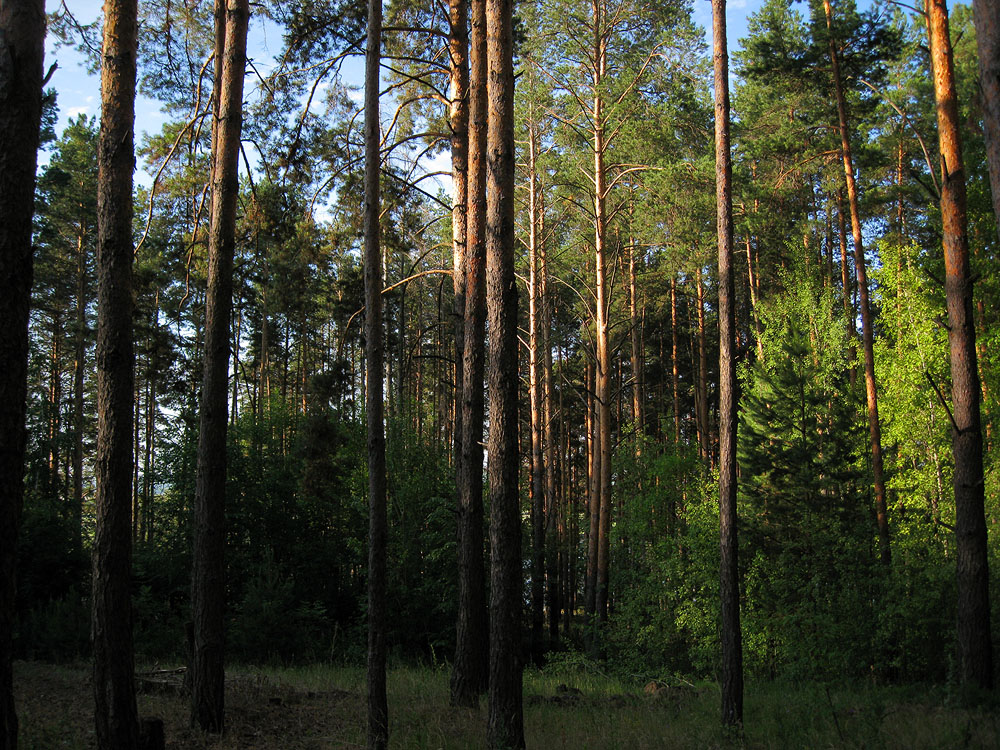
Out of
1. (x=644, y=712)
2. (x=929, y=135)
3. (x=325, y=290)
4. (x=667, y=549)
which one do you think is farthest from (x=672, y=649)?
(x=325, y=290)

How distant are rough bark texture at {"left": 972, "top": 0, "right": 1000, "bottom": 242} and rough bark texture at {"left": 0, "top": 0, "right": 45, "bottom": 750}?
19.6ft

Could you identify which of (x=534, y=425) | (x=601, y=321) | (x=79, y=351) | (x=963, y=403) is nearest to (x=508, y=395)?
(x=963, y=403)

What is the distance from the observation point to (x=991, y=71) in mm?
4148

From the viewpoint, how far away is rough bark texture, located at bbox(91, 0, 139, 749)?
6156mm

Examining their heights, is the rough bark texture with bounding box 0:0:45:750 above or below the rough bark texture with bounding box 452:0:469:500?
below

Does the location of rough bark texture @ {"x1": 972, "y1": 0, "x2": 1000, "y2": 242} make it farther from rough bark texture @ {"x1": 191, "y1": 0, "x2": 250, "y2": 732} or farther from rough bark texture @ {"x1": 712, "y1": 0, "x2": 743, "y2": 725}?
rough bark texture @ {"x1": 191, "y1": 0, "x2": 250, "y2": 732}

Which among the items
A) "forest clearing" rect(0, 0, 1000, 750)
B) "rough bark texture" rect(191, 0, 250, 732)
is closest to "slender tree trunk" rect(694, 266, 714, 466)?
"forest clearing" rect(0, 0, 1000, 750)

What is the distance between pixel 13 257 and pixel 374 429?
4.01 metres

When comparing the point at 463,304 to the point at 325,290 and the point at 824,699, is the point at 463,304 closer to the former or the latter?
the point at 824,699

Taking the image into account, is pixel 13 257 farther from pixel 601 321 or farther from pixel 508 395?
pixel 601 321

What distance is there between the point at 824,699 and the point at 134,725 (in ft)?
31.5

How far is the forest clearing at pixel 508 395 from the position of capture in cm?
703

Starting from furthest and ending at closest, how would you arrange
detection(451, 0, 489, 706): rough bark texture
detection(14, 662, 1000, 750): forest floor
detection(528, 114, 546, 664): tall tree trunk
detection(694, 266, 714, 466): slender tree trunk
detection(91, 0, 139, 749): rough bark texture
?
detection(694, 266, 714, 466): slender tree trunk, detection(528, 114, 546, 664): tall tree trunk, detection(451, 0, 489, 706): rough bark texture, detection(14, 662, 1000, 750): forest floor, detection(91, 0, 139, 749): rough bark texture

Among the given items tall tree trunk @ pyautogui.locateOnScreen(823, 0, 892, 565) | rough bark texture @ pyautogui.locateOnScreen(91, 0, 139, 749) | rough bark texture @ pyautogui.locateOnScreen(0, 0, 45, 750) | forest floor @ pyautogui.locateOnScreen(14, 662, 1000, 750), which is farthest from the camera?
tall tree trunk @ pyautogui.locateOnScreen(823, 0, 892, 565)
